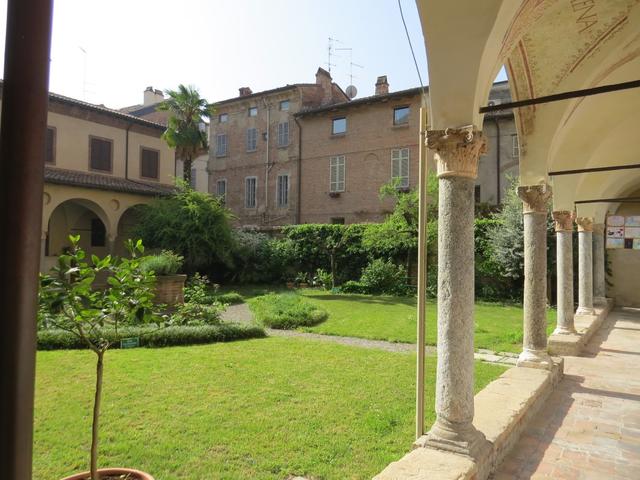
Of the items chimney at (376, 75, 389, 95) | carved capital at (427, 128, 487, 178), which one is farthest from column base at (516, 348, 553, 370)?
chimney at (376, 75, 389, 95)

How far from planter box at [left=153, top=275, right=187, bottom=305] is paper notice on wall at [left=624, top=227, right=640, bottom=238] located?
47.3 ft

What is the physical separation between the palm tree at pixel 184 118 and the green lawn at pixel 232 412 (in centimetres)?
1614

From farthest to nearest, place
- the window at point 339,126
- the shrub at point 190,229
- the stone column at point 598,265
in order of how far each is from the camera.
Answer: the window at point 339,126 → the shrub at point 190,229 → the stone column at point 598,265

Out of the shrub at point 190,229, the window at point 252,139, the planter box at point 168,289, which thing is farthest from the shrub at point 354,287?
the window at point 252,139

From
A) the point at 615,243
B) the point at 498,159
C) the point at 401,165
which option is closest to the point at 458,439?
the point at 615,243

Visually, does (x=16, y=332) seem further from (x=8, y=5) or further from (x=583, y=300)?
(x=583, y=300)

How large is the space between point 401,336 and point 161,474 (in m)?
6.78

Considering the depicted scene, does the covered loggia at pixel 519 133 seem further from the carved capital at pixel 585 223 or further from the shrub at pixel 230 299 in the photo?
the shrub at pixel 230 299

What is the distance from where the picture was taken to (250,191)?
92.6ft

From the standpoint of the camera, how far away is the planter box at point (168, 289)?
491 inches

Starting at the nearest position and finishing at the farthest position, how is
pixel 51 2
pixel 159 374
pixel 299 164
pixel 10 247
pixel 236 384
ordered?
pixel 10 247 → pixel 51 2 → pixel 236 384 → pixel 159 374 → pixel 299 164

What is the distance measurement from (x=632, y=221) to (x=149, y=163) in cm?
2138

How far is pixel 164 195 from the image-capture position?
21.2 m

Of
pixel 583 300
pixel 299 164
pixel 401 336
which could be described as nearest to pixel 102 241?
pixel 299 164
